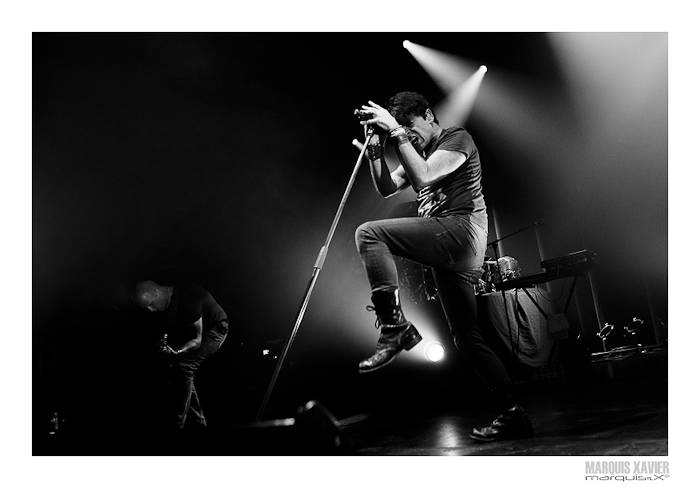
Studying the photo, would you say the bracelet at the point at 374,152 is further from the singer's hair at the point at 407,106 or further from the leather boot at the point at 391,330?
the leather boot at the point at 391,330

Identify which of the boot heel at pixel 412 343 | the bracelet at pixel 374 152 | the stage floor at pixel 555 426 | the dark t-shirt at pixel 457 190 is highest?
the bracelet at pixel 374 152

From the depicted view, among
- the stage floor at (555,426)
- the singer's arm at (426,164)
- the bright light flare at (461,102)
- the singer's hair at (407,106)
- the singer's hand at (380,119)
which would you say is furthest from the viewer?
the bright light flare at (461,102)

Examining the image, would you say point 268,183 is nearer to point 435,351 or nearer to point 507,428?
point 435,351

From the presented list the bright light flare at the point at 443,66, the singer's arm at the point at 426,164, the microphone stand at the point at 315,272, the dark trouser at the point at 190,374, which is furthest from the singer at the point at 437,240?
the dark trouser at the point at 190,374

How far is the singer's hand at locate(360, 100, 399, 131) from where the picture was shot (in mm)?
3039

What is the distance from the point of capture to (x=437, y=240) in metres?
3.00

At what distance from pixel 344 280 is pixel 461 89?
1.39m

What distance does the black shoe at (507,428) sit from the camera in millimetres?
2816

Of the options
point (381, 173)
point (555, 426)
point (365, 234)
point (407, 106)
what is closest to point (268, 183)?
point (381, 173)

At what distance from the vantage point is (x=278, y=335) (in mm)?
3363

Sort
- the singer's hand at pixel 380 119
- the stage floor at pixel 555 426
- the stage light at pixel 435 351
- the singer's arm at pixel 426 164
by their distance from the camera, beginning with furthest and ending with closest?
the stage light at pixel 435 351 → the singer's hand at pixel 380 119 → the singer's arm at pixel 426 164 → the stage floor at pixel 555 426

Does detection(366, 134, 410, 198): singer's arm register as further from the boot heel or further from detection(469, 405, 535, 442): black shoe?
detection(469, 405, 535, 442): black shoe
